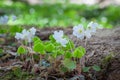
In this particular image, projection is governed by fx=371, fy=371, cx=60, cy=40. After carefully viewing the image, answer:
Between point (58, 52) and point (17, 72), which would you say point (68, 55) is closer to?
point (58, 52)

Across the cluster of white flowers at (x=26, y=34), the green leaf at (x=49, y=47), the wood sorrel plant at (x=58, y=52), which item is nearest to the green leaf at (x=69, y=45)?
the wood sorrel plant at (x=58, y=52)

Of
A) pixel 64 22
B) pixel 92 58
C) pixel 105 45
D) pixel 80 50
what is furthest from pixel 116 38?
pixel 64 22

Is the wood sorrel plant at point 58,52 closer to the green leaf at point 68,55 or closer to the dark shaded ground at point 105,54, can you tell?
the green leaf at point 68,55

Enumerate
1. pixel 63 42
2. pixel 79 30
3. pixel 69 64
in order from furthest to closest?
pixel 79 30
pixel 63 42
pixel 69 64

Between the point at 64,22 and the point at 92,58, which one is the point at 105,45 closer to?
the point at 92,58

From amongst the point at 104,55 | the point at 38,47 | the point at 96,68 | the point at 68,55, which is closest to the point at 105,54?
the point at 104,55

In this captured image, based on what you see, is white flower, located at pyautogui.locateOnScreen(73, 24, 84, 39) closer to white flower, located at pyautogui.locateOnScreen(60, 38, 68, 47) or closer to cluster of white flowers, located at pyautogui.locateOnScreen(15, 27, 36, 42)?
white flower, located at pyautogui.locateOnScreen(60, 38, 68, 47)

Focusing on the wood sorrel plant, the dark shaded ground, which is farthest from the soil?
the wood sorrel plant

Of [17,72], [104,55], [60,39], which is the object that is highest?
[60,39]
